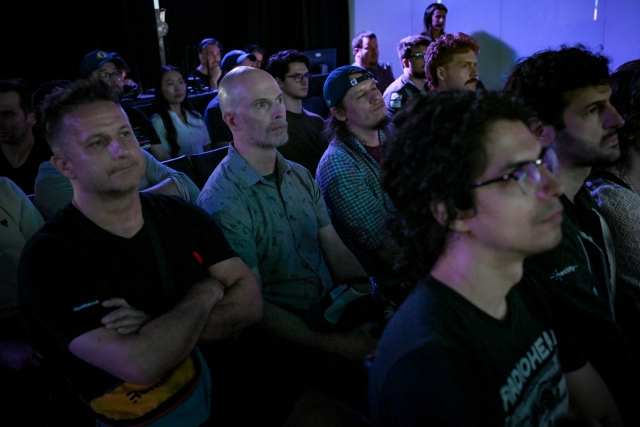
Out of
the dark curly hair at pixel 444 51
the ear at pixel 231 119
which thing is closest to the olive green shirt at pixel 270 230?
the ear at pixel 231 119

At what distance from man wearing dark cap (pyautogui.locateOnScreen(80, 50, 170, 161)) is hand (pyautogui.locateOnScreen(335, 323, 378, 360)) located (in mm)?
1614

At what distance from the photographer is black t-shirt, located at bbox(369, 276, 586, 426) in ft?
2.74

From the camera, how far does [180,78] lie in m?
4.04

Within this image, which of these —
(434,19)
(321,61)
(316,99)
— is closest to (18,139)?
(316,99)

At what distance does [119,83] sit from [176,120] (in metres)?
0.64

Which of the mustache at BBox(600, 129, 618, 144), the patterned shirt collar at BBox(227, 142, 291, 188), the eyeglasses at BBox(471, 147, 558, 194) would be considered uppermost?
the eyeglasses at BBox(471, 147, 558, 194)

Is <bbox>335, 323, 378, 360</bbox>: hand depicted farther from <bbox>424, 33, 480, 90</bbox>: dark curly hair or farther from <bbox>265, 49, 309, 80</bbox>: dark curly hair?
<bbox>265, 49, 309, 80</bbox>: dark curly hair

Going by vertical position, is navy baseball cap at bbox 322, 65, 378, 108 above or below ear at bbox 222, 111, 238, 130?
above

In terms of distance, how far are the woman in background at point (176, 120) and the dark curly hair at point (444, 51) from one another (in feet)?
6.09

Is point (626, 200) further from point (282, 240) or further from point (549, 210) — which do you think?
point (282, 240)

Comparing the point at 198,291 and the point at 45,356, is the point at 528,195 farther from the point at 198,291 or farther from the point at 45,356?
the point at 45,356

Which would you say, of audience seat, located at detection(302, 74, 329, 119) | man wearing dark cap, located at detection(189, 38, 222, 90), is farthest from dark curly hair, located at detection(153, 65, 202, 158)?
man wearing dark cap, located at detection(189, 38, 222, 90)

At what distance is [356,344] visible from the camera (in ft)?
5.54

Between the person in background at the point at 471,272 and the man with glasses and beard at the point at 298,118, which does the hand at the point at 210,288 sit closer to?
the person in background at the point at 471,272
